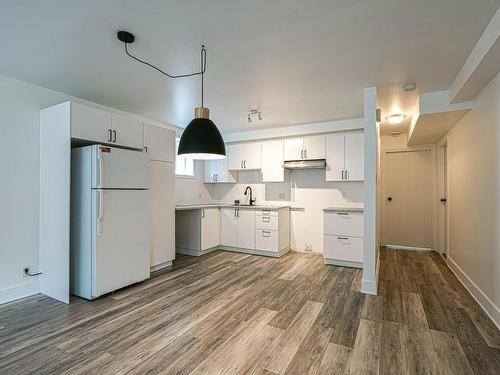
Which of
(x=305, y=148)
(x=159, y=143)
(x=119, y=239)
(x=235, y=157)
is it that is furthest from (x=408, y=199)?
(x=119, y=239)

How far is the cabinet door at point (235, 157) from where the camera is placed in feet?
17.9

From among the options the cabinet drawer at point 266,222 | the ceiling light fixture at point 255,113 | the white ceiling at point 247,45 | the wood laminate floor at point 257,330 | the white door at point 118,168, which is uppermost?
the white ceiling at point 247,45

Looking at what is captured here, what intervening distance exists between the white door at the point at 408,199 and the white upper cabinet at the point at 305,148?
1929 mm

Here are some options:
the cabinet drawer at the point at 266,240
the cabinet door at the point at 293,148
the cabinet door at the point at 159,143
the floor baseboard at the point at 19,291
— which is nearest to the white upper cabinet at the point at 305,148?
the cabinet door at the point at 293,148

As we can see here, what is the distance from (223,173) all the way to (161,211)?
196 cm

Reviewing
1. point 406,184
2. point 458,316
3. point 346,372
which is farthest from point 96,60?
point 406,184

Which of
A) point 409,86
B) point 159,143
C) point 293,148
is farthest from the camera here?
point 293,148

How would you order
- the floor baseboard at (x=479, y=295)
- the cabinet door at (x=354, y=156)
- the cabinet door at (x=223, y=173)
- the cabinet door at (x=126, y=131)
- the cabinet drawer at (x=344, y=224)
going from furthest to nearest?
the cabinet door at (x=223, y=173) < the cabinet door at (x=354, y=156) < the cabinet drawer at (x=344, y=224) < the cabinet door at (x=126, y=131) < the floor baseboard at (x=479, y=295)

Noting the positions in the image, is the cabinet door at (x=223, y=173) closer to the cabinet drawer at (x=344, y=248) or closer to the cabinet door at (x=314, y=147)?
the cabinet door at (x=314, y=147)

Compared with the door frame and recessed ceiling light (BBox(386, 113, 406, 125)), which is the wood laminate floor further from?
recessed ceiling light (BBox(386, 113, 406, 125))

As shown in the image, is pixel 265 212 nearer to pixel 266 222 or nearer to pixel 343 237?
pixel 266 222

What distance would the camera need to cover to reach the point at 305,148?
4.84m

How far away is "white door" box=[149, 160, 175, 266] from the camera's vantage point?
12.6 feet

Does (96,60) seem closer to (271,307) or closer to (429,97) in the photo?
(271,307)
